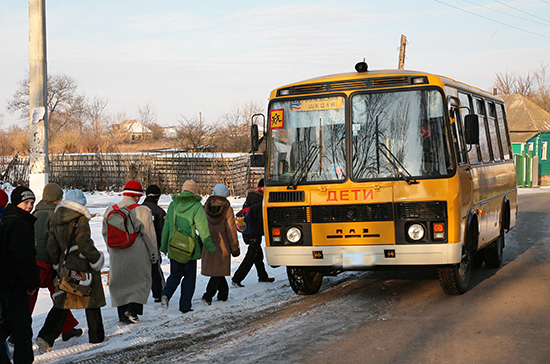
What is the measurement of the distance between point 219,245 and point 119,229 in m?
1.72

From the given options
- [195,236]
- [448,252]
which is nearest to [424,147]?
[448,252]

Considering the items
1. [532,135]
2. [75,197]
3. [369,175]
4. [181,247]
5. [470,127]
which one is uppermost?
[532,135]

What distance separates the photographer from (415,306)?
300 inches

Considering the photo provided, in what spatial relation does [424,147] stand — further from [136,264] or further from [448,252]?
[136,264]

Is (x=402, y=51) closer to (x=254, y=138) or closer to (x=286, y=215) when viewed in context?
(x=254, y=138)

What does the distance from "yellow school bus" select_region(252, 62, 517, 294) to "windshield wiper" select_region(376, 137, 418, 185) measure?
0.01m

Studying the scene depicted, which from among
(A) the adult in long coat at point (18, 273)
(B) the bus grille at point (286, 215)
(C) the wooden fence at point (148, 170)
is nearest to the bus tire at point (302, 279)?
(B) the bus grille at point (286, 215)

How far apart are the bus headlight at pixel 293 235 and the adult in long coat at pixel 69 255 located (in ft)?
8.53

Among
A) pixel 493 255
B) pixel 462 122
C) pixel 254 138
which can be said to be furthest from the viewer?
pixel 493 255

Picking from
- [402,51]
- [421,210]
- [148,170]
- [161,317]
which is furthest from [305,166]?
[402,51]

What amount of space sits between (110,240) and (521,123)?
5003cm

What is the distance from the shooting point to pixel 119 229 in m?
6.80

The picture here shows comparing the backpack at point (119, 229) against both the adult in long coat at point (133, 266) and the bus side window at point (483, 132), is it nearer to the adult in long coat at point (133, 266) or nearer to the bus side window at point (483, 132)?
the adult in long coat at point (133, 266)

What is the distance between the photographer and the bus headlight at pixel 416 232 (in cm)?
740
